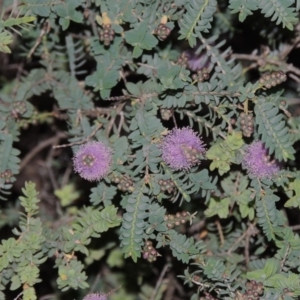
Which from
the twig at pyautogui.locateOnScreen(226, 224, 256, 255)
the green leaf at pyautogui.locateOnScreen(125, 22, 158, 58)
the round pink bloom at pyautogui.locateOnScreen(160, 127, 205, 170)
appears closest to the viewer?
the round pink bloom at pyautogui.locateOnScreen(160, 127, 205, 170)

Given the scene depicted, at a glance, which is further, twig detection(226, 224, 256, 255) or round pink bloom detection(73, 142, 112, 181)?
twig detection(226, 224, 256, 255)

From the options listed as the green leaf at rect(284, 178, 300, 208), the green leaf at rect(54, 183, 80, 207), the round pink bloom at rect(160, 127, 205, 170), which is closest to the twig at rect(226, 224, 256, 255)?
the green leaf at rect(284, 178, 300, 208)

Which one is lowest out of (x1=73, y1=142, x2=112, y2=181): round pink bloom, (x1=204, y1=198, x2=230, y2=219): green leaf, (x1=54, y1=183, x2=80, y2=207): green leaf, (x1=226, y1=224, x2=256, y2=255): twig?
(x1=54, y1=183, x2=80, y2=207): green leaf

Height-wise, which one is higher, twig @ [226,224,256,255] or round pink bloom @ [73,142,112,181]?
round pink bloom @ [73,142,112,181]

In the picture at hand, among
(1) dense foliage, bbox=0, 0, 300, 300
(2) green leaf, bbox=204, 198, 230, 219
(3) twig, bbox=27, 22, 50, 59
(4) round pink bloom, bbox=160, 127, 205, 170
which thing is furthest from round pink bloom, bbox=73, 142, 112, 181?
(3) twig, bbox=27, 22, 50, 59

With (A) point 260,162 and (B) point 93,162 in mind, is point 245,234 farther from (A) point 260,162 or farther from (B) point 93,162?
(B) point 93,162

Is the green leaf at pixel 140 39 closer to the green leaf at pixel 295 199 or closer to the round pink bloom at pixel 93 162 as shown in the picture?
the round pink bloom at pixel 93 162

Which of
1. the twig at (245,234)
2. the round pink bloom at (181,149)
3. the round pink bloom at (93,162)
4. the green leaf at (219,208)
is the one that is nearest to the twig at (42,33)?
the round pink bloom at (93,162)

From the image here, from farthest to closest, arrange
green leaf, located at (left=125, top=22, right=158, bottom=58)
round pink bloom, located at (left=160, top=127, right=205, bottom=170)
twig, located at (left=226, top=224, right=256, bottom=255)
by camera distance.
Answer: twig, located at (left=226, top=224, right=256, bottom=255) < green leaf, located at (left=125, top=22, right=158, bottom=58) < round pink bloom, located at (left=160, top=127, right=205, bottom=170)

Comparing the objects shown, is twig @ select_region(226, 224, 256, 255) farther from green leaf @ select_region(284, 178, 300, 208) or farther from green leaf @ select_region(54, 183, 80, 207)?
green leaf @ select_region(54, 183, 80, 207)
